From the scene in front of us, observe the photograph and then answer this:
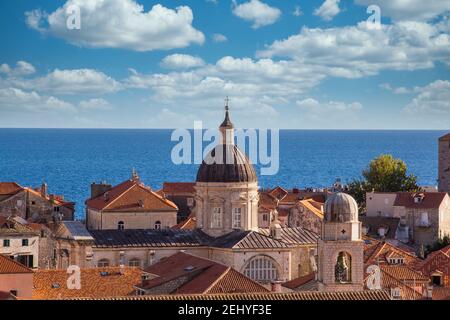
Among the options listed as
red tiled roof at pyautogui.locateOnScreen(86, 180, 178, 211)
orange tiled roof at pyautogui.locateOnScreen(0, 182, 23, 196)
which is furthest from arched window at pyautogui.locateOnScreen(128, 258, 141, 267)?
orange tiled roof at pyautogui.locateOnScreen(0, 182, 23, 196)

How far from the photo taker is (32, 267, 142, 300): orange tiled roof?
4046 centimetres

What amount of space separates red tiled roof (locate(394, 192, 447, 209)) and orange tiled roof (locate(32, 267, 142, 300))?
2707 cm

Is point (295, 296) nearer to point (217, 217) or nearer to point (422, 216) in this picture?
point (217, 217)

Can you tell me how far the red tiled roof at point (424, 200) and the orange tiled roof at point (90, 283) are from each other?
27066 millimetres

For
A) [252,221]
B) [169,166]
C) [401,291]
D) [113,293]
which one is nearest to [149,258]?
[252,221]

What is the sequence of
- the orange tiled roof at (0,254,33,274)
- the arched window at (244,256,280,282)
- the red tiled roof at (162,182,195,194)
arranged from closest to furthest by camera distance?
the orange tiled roof at (0,254,33,274)
the arched window at (244,256,280,282)
the red tiled roof at (162,182,195,194)

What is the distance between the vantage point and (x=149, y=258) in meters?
50.2

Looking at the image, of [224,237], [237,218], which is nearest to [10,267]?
[224,237]

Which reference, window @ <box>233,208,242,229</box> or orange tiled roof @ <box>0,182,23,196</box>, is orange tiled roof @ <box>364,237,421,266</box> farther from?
orange tiled roof @ <box>0,182,23,196</box>

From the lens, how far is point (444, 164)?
3327 inches

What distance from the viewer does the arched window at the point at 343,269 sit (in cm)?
3969

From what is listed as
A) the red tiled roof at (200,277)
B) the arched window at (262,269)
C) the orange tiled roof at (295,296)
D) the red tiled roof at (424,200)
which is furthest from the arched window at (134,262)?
the red tiled roof at (424,200)

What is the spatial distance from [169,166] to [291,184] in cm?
5099
